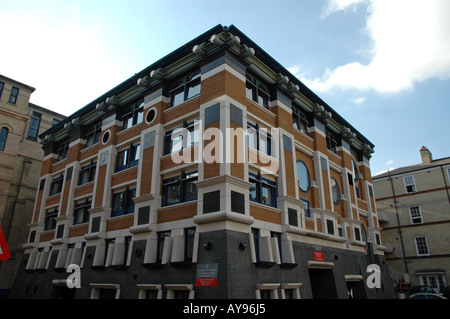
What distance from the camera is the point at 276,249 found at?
16.6 meters

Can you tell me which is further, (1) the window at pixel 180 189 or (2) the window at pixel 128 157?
(2) the window at pixel 128 157

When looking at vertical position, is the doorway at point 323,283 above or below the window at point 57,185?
below

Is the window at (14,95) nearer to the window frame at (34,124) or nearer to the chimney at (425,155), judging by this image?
the window frame at (34,124)

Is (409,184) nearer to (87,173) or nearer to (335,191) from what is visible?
(335,191)

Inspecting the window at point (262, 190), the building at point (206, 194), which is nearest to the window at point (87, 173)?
the building at point (206, 194)

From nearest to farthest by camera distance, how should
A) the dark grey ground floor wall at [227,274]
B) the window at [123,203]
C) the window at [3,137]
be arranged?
the dark grey ground floor wall at [227,274], the window at [123,203], the window at [3,137]

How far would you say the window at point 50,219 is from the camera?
2697 centimetres

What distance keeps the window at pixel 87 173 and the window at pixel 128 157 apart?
129 inches

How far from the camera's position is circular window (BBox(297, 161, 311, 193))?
71.6 ft

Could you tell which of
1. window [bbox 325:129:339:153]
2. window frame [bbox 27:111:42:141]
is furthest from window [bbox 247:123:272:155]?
window frame [bbox 27:111:42:141]

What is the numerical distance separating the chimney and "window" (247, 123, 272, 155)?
3127 cm

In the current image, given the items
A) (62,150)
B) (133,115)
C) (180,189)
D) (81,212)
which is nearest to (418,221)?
(180,189)
